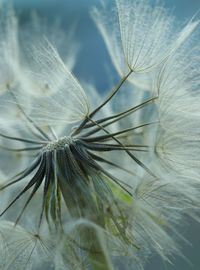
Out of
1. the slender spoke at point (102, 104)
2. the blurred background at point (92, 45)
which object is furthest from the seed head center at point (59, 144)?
the blurred background at point (92, 45)

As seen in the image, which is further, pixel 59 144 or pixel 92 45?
pixel 92 45

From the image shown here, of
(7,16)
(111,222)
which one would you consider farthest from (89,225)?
(7,16)

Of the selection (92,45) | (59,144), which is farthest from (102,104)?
(92,45)

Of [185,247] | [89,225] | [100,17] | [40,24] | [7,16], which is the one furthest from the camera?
[40,24]

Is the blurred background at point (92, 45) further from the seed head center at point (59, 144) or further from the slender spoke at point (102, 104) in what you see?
the seed head center at point (59, 144)

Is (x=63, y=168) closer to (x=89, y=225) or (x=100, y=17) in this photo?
(x=89, y=225)

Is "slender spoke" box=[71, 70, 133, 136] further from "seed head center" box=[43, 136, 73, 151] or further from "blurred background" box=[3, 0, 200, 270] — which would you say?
"blurred background" box=[3, 0, 200, 270]

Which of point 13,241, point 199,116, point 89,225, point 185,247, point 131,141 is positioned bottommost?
point 13,241

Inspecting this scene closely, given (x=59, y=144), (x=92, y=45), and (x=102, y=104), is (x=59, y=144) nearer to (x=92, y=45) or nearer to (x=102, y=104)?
(x=102, y=104)
